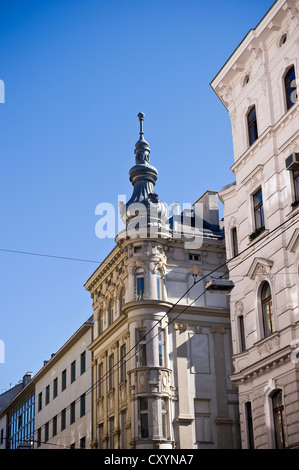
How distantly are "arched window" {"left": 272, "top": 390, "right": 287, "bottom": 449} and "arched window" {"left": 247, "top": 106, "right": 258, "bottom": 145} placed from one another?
9348mm

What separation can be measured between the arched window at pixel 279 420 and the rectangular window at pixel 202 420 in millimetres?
13904

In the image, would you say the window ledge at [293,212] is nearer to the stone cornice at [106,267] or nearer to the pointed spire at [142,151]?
the stone cornice at [106,267]

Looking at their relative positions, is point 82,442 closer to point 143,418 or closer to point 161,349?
point 143,418

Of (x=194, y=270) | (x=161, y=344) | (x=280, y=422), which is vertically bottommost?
(x=280, y=422)

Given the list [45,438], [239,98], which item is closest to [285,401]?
[239,98]

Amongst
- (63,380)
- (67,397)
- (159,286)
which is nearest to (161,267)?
(159,286)

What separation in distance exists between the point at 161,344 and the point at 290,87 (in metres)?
17.0

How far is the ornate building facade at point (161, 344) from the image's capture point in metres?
37.0

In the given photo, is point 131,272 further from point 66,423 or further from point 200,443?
point 66,423

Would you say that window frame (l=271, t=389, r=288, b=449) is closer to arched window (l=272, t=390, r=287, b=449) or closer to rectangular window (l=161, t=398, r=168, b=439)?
arched window (l=272, t=390, r=287, b=449)

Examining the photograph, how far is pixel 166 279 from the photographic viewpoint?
131ft

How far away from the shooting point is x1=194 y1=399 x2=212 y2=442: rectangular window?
124 feet

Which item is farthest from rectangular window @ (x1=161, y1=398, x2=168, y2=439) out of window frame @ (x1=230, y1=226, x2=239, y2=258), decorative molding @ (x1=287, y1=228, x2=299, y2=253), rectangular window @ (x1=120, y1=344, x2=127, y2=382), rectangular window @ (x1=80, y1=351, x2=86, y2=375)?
decorative molding @ (x1=287, y1=228, x2=299, y2=253)

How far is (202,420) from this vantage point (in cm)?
3806
